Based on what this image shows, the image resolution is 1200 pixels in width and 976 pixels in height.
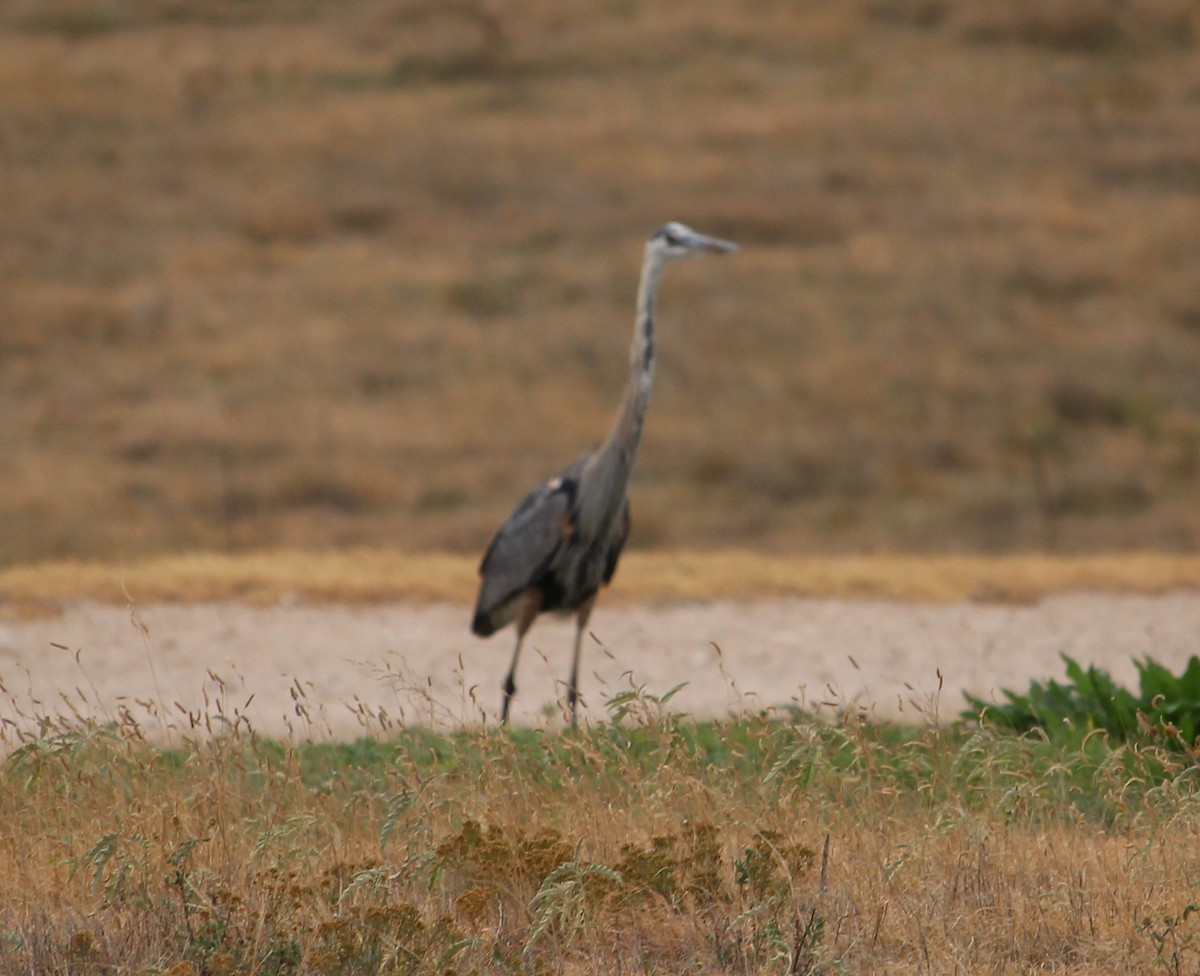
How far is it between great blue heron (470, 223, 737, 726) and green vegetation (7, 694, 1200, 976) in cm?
270

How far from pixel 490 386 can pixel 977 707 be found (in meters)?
18.0

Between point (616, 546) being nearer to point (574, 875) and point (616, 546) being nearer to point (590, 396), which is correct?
point (574, 875)

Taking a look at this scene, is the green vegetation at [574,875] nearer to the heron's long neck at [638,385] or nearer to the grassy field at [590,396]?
the grassy field at [590,396]

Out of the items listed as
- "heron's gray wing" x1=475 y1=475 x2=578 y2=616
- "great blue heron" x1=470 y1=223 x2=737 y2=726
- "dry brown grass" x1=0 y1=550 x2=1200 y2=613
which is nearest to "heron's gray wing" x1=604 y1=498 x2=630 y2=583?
"great blue heron" x1=470 y1=223 x2=737 y2=726

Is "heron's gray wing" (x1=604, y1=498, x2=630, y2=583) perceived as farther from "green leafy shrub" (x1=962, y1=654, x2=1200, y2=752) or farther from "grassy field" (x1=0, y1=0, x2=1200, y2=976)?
"green leafy shrub" (x1=962, y1=654, x2=1200, y2=752)

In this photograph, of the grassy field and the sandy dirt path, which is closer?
the grassy field

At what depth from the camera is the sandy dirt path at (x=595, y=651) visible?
861 centimetres

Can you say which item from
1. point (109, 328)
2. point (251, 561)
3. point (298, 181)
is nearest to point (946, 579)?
point (251, 561)

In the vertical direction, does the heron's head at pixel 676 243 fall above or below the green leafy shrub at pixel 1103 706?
above

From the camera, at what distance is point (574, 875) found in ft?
14.4

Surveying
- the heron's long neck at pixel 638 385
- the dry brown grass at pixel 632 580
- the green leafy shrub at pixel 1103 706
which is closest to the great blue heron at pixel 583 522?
the heron's long neck at pixel 638 385

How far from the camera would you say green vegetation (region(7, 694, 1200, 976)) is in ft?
13.9

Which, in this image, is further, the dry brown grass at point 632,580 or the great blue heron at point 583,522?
the dry brown grass at point 632,580

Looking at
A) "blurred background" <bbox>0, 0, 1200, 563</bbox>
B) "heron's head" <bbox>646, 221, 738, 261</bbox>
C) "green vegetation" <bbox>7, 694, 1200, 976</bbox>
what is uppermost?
"heron's head" <bbox>646, 221, 738, 261</bbox>
